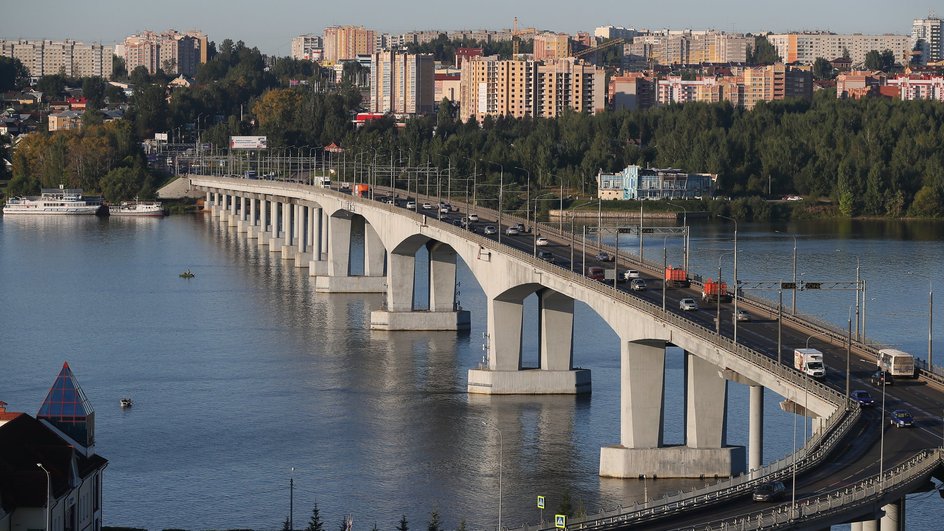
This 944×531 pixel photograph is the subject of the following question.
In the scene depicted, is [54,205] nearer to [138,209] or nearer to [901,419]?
[138,209]

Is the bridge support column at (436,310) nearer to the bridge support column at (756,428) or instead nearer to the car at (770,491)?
the bridge support column at (756,428)

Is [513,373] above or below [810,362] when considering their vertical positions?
below

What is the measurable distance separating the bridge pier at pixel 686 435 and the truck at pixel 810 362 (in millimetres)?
3522

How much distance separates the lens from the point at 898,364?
3934 cm

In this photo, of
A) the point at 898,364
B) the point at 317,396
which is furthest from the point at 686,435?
the point at 317,396

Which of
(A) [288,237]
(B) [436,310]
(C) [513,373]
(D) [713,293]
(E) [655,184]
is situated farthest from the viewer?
(E) [655,184]

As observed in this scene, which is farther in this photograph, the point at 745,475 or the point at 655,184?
the point at 655,184

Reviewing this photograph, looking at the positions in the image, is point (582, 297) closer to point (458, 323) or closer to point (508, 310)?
point (508, 310)

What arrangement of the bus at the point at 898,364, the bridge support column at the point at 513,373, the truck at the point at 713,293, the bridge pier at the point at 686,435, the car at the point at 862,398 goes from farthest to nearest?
the bridge support column at the point at 513,373 < the truck at the point at 713,293 < the bridge pier at the point at 686,435 < the bus at the point at 898,364 < the car at the point at 862,398

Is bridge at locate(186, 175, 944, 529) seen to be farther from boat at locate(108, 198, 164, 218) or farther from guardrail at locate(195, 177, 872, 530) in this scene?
boat at locate(108, 198, 164, 218)

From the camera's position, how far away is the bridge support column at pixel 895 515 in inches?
1257

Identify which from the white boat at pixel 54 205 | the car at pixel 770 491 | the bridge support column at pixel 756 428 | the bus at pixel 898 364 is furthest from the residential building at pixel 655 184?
the car at pixel 770 491

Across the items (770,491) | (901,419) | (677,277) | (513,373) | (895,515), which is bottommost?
(513,373)

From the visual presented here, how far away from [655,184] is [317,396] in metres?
85.2
